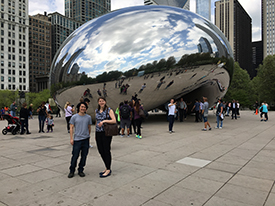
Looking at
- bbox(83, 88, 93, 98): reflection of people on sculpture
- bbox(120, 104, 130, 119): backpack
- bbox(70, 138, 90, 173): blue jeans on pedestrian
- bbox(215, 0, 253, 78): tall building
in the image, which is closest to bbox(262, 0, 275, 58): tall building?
bbox(215, 0, 253, 78): tall building

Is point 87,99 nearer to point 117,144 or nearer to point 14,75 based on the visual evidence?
point 117,144

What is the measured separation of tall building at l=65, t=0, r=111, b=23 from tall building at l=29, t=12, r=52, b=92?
53.9 meters

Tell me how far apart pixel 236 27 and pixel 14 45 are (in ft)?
467

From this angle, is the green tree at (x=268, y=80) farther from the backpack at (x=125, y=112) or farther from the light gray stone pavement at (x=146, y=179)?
the light gray stone pavement at (x=146, y=179)

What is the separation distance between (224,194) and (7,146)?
6.96 meters

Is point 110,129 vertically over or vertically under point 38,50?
under

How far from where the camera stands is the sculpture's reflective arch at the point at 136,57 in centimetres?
1187

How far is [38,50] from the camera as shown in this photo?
4815 inches

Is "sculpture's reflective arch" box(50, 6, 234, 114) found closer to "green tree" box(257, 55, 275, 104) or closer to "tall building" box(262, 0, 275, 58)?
"green tree" box(257, 55, 275, 104)

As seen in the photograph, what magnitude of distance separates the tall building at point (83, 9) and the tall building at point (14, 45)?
3122 inches

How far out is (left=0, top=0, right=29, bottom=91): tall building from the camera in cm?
9106

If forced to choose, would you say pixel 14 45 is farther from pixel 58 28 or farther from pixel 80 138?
pixel 80 138

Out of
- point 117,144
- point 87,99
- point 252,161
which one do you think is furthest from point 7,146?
point 252,161

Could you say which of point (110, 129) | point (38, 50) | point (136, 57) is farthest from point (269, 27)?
point (110, 129)
